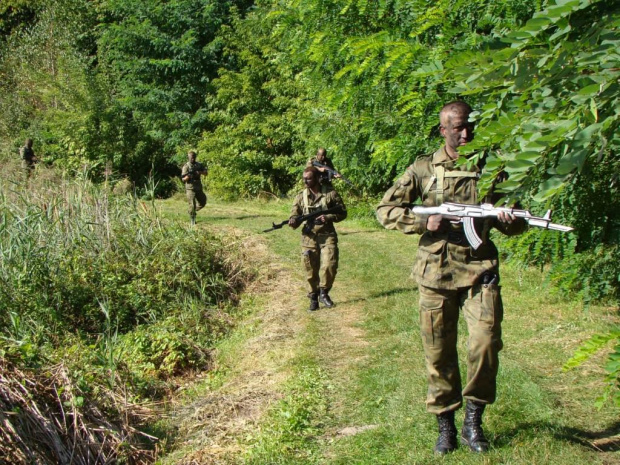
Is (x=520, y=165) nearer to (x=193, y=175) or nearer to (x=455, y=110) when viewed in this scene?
(x=455, y=110)

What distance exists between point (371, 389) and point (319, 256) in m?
3.07

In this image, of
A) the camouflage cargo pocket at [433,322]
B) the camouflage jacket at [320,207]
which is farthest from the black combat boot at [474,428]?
the camouflage jacket at [320,207]

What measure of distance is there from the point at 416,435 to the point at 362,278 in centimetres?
561

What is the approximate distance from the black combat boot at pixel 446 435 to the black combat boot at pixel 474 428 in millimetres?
91

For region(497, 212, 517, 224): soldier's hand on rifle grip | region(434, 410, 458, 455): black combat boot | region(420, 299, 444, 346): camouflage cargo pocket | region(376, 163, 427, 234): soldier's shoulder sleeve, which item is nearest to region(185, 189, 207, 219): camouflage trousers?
region(376, 163, 427, 234): soldier's shoulder sleeve

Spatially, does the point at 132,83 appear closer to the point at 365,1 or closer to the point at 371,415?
the point at 365,1

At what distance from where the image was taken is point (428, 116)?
8.06 metres

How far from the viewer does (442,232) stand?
158 inches

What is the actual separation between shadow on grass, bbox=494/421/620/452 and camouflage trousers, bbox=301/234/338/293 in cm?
415

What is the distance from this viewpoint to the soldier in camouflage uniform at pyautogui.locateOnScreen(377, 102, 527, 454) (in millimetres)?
3805

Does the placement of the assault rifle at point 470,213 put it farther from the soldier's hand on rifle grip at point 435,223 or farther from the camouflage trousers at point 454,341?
the camouflage trousers at point 454,341

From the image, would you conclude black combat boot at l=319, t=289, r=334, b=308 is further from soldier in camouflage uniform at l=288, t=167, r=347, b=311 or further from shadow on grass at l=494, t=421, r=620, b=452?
shadow on grass at l=494, t=421, r=620, b=452

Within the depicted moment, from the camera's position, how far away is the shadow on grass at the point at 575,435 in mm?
4047

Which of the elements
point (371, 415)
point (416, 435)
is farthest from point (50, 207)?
point (416, 435)
